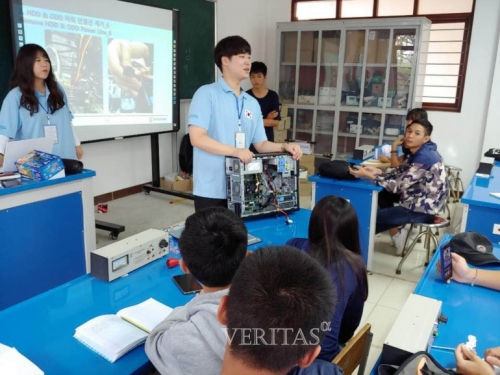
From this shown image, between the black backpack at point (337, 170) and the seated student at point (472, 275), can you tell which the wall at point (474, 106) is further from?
the seated student at point (472, 275)

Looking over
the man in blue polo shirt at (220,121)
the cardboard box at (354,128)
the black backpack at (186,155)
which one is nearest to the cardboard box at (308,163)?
the cardboard box at (354,128)

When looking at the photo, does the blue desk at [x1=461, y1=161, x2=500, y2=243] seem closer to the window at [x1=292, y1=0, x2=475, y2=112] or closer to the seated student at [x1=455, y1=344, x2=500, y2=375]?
the seated student at [x1=455, y1=344, x2=500, y2=375]

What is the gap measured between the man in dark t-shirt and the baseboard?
163 centimetres

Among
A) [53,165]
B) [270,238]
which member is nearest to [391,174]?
[270,238]

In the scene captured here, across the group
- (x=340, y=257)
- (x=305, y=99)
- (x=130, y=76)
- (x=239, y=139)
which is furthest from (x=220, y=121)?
(x=305, y=99)

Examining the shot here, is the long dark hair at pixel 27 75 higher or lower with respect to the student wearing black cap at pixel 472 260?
higher

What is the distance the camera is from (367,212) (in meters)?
2.97

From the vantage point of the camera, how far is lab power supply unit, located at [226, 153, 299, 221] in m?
2.02

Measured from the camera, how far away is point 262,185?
2.09 metres

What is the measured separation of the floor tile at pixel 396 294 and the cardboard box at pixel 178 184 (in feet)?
8.90

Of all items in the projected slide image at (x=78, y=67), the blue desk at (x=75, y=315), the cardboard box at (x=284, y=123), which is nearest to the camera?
the blue desk at (x=75, y=315)

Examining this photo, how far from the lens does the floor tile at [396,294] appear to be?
2.63 m

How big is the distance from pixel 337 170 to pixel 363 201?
0.95 ft

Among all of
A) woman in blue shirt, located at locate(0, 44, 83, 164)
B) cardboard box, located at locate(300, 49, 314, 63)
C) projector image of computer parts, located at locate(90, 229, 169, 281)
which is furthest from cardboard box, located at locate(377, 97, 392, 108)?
projector image of computer parts, located at locate(90, 229, 169, 281)
